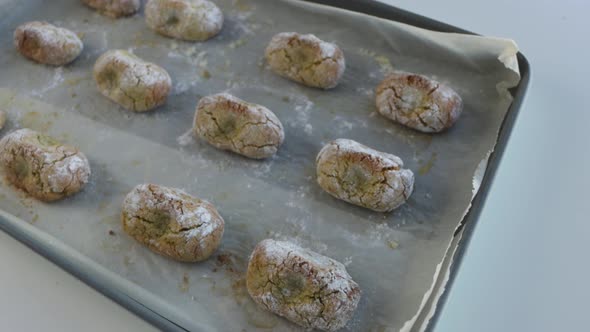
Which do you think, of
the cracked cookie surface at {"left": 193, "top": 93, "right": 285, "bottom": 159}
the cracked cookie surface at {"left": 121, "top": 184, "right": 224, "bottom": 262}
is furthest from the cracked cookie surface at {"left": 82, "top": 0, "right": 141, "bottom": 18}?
the cracked cookie surface at {"left": 121, "top": 184, "right": 224, "bottom": 262}

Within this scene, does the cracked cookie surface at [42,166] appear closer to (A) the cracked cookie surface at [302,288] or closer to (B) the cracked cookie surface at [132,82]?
(B) the cracked cookie surface at [132,82]

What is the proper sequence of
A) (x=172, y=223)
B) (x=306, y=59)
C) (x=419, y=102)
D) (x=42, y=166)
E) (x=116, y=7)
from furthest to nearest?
(x=116, y=7)
(x=306, y=59)
(x=419, y=102)
(x=42, y=166)
(x=172, y=223)

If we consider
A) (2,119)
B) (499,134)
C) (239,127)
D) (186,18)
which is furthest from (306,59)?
(2,119)

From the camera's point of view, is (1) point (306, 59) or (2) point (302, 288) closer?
(2) point (302, 288)

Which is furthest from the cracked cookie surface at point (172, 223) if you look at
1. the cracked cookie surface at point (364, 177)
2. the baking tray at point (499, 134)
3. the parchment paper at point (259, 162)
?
the baking tray at point (499, 134)

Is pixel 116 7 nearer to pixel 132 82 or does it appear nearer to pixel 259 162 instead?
pixel 132 82

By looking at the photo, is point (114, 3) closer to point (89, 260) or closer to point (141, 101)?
point (141, 101)

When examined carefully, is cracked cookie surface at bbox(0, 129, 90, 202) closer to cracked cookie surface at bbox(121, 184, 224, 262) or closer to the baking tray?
cracked cookie surface at bbox(121, 184, 224, 262)

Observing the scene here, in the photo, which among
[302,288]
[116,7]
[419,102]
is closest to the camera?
[302,288]
